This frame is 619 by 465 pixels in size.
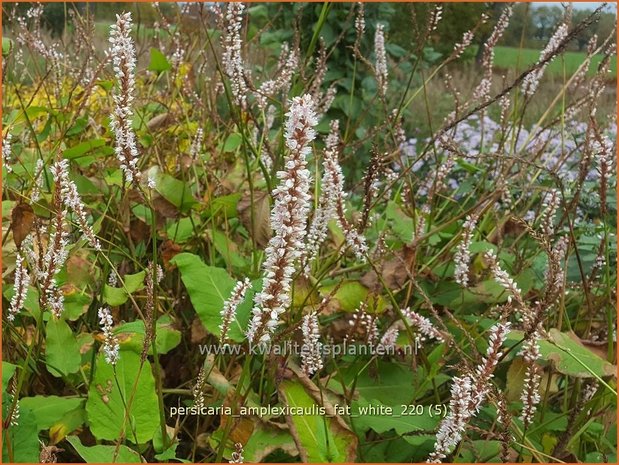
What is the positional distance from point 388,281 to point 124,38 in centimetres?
62

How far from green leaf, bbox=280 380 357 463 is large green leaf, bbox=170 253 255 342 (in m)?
0.14

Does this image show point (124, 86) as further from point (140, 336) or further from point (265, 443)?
point (265, 443)

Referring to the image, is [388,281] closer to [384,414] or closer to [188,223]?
[384,414]

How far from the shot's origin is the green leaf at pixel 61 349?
3.67ft

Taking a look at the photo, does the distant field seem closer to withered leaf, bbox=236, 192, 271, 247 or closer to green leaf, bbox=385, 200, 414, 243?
green leaf, bbox=385, 200, 414, 243

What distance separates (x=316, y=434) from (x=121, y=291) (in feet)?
1.41

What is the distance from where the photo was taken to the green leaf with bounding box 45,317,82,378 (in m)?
1.12

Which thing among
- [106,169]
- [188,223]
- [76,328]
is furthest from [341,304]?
[106,169]

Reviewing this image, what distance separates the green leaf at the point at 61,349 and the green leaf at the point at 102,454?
0.17 meters

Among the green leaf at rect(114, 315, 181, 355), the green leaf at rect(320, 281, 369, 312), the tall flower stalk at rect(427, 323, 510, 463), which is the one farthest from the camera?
the green leaf at rect(320, 281, 369, 312)

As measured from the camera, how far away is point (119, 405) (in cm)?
107

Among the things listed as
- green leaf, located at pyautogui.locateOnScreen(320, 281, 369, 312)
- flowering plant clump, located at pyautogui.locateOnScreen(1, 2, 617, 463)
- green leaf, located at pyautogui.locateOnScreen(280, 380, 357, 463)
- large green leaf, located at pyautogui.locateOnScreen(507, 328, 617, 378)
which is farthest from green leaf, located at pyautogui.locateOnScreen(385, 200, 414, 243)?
green leaf, located at pyautogui.locateOnScreen(280, 380, 357, 463)

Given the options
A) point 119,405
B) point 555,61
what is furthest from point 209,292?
point 555,61

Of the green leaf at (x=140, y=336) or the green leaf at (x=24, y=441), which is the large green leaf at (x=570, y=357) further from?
the green leaf at (x=24, y=441)
